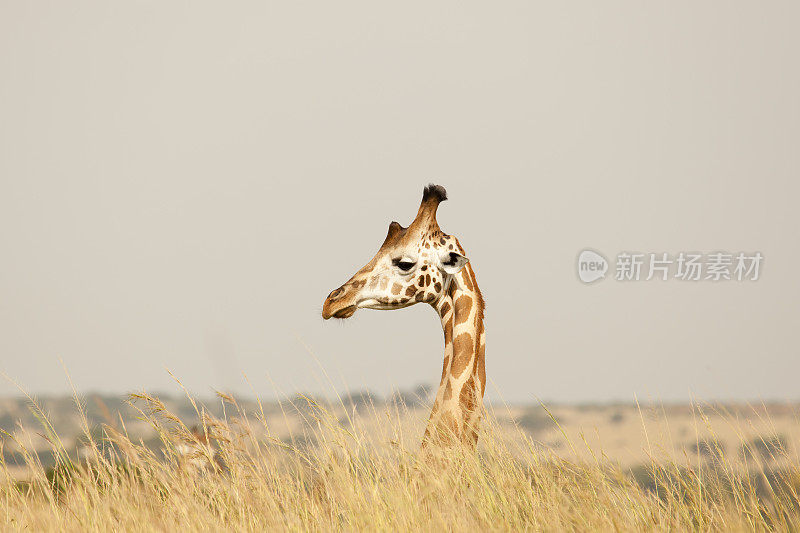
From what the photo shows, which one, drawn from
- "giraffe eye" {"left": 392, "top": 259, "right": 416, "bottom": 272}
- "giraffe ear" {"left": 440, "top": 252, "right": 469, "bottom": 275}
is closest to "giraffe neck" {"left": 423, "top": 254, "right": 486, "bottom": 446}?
"giraffe ear" {"left": 440, "top": 252, "right": 469, "bottom": 275}

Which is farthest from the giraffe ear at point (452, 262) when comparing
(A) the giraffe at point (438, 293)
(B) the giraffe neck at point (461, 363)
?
(B) the giraffe neck at point (461, 363)

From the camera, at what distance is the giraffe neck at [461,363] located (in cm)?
772

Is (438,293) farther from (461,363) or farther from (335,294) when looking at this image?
(335,294)

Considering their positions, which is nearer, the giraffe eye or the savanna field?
the savanna field

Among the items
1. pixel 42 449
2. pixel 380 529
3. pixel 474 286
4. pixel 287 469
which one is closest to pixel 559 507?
pixel 380 529

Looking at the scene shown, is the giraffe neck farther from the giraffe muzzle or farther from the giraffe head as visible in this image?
the giraffe muzzle

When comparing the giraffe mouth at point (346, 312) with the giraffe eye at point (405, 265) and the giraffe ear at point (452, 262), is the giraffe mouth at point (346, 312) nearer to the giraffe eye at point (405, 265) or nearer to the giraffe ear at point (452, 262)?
the giraffe eye at point (405, 265)

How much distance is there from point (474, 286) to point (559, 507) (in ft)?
9.38

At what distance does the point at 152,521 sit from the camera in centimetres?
660

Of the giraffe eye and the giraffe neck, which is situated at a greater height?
the giraffe eye

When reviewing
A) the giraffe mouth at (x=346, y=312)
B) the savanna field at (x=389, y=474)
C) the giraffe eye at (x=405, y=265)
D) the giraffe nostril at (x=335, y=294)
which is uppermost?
the giraffe eye at (x=405, y=265)

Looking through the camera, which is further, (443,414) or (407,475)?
(443,414)

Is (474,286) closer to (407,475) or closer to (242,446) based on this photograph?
(407,475)

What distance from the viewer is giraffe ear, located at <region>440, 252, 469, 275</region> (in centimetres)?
785
